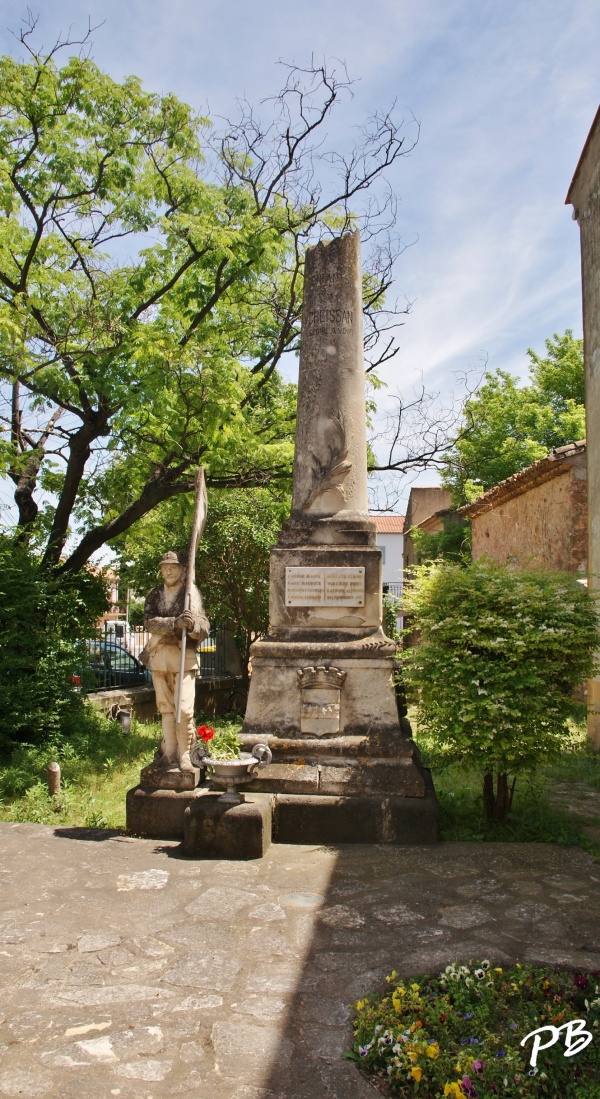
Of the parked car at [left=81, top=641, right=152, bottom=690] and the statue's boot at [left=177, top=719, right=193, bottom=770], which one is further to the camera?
the parked car at [left=81, top=641, right=152, bottom=690]

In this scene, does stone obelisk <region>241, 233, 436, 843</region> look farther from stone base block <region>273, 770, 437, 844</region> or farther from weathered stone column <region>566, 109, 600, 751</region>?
weathered stone column <region>566, 109, 600, 751</region>

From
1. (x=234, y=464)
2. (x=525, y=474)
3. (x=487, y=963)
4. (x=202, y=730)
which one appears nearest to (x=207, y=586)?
(x=234, y=464)

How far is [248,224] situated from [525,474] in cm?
652

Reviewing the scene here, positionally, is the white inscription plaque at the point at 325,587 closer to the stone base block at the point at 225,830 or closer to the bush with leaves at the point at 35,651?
the stone base block at the point at 225,830

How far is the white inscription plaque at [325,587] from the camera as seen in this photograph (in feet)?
20.5

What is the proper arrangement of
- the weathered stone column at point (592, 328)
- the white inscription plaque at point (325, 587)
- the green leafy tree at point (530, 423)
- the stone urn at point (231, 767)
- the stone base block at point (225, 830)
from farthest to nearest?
1. the green leafy tree at point (530, 423)
2. the weathered stone column at point (592, 328)
3. the white inscription plaque at point (325, 587)
4. the stone urn at point (231, 767)
5. the stone base block at point (225, 830)

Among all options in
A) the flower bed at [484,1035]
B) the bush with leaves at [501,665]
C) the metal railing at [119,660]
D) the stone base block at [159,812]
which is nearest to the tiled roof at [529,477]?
the metal railing at [119,660]

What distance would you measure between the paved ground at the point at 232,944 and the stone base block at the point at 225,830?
13 cm

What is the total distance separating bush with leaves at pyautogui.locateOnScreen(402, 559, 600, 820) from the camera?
5152 millimetres

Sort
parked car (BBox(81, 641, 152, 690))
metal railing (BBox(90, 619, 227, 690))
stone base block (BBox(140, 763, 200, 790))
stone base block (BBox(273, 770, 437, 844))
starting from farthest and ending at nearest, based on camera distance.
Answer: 1. metal railing (BBox(90, 619, 227, 690))
2. parked car (BBox(81, 641, 152, 690))
3. stone base block (BBox(140, 763, 200, 790))
4. stone base block (BBox(273, 770, 437, 844))

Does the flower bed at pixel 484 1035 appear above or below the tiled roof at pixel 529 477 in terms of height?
below

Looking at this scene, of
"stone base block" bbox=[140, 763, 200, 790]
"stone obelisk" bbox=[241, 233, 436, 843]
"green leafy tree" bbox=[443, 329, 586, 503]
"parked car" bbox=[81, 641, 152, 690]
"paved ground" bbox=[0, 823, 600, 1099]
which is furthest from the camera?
"green leafy tree" bbox=[443, 329, 586, 503]

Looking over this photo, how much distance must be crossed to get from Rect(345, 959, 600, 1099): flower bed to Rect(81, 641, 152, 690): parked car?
782cm

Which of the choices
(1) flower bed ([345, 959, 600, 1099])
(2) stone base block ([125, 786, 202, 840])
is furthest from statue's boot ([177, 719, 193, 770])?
(1) flower bed ([345, 959, 600, 1099])
